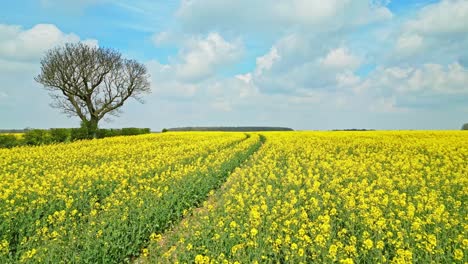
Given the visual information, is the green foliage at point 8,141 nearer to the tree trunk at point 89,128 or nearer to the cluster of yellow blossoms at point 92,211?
the tree trunk at point 89,128

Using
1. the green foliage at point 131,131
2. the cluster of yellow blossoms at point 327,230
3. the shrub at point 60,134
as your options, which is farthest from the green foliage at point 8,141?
the cluster of yellow blossoms at point 327,230

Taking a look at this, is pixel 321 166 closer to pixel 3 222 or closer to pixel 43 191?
pixel 43 191

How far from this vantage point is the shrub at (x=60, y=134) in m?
35.5

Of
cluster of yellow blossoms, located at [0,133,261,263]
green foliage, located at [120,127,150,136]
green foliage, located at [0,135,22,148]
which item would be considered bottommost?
cluster of yellow blossoms, located at [0,133,261,263]

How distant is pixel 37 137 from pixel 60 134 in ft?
12.2

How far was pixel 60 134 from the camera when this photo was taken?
36594 millimetres

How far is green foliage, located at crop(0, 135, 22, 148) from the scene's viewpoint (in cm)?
2932

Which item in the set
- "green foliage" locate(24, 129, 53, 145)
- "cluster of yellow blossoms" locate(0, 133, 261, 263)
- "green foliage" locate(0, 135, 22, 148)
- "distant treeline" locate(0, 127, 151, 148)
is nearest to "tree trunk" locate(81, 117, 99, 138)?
"distant treeline" locate(0, 127, 151, 148)

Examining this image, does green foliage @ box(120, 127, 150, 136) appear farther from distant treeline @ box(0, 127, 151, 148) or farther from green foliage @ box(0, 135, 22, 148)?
green foliage @ box(0, 135, 22, 148)

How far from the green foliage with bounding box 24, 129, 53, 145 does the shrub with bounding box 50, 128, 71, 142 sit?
982 millimetres

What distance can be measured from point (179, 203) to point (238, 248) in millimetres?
4638

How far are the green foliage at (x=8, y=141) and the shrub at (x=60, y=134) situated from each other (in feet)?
14.6

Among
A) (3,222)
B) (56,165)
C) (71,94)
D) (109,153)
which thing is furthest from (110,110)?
(3,222)

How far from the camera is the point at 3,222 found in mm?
8328
